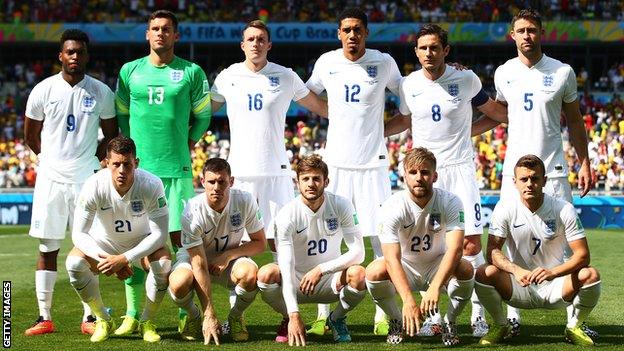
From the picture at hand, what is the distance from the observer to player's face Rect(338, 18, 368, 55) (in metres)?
8.23

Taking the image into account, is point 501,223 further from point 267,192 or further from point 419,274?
point 267,192

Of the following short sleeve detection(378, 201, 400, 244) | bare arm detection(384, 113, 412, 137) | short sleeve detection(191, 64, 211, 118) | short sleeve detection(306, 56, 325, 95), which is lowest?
short sleeve detection(378, 201, 400, 244)

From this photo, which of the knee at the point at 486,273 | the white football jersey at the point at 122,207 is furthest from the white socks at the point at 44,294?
the knee at the point at 486,273

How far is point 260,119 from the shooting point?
8.41 meters

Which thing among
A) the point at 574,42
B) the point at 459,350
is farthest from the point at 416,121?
the point at 574,42

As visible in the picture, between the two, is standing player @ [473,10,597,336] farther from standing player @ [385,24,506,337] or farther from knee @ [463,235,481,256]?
knee @ [463,235,481,256]

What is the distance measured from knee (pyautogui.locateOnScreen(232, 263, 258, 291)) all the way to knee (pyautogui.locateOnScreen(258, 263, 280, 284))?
5 cm

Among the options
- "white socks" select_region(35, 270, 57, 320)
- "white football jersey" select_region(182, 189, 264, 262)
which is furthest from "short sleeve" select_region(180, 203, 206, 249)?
"white socks" select_region(35, 270, 57, 320)

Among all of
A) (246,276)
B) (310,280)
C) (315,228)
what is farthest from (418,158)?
(246,276)

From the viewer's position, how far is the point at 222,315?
9102 mm

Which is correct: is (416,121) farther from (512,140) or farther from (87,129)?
(87,129)

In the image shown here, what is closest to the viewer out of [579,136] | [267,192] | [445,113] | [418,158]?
[418,158]

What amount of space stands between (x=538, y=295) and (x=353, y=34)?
2.40 metres

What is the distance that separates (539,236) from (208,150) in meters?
21.8
